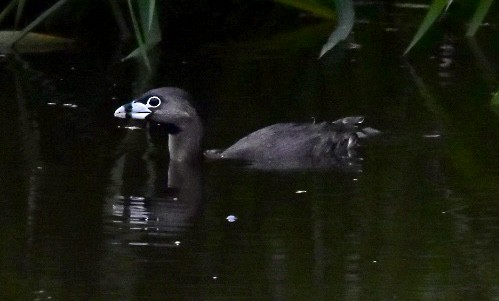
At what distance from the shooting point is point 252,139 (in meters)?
7.84

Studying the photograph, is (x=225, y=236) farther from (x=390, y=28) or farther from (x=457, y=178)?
(x=390, y=28)

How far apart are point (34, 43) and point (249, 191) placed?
4.84 m

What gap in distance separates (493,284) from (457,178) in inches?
72.3

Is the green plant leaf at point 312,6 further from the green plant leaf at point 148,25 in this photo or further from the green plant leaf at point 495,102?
the green plant leaf at point 148,25

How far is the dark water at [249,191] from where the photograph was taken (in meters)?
5.54

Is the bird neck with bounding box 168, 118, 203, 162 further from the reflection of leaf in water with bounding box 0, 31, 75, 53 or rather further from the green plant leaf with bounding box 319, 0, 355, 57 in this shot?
the reflection of leaf in water with bounding box 0, 31, 75, 53

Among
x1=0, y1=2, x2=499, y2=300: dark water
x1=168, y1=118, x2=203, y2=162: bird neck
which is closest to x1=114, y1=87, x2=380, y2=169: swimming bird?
x1=168, y1=118, x2=203, y2=162: bird neck

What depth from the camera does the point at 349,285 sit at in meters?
5.41

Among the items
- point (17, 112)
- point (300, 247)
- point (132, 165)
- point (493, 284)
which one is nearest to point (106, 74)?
point (17, 112)

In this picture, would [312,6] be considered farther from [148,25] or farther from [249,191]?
[249,191]

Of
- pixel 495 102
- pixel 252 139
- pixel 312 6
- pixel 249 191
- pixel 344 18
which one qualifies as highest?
pixel 312 6

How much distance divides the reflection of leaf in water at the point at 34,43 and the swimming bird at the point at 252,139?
3455mm

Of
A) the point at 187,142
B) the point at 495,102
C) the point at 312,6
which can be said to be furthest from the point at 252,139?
the point at 312,6

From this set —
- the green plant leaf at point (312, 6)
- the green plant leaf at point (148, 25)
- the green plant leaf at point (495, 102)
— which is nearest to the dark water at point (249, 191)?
the green plant leaf at point (495, 102)
